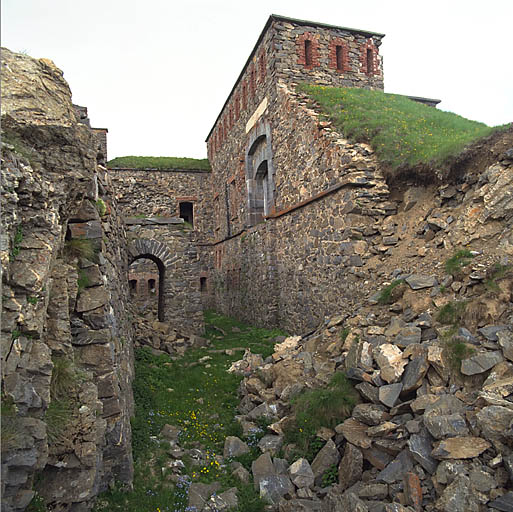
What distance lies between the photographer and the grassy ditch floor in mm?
3996

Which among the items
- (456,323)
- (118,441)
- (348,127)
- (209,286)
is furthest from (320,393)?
(209,286)

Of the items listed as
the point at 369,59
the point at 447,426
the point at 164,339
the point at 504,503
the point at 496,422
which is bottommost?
the point at 504,503

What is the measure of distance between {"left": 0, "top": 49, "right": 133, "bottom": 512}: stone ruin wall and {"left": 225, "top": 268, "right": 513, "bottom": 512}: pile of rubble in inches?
81.1

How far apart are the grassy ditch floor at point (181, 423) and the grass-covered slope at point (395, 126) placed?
570 centimetres

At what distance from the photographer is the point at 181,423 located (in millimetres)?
5828

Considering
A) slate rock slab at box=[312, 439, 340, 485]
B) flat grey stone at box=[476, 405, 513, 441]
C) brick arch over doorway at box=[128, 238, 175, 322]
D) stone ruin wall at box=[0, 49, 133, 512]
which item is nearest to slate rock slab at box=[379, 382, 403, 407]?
slate rock slab at box=[312, 439, 340, 485]

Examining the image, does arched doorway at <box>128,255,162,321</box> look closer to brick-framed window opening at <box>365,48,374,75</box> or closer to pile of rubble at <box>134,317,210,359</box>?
pile of rubble at <box>134,317,210,359</box>

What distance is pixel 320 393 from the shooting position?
517cm

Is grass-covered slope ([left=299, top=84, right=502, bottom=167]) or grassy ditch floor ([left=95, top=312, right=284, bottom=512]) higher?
grass-covered slope ([left=299, top=84, right=502, bottom=167])

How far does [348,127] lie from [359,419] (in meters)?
7.14

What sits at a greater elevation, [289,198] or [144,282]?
[289,198]

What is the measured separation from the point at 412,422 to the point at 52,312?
371 centimetres

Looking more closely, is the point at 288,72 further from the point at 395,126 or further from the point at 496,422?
the point at 496,422

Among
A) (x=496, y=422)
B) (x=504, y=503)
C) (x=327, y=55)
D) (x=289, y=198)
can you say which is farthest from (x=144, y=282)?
(x=504, y=503)
